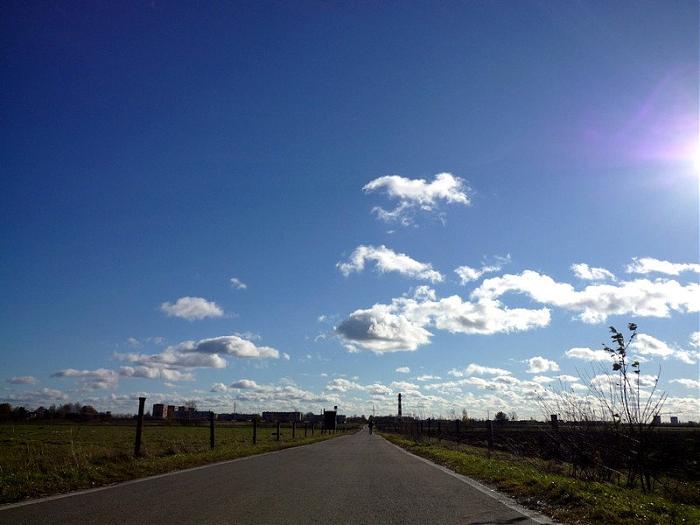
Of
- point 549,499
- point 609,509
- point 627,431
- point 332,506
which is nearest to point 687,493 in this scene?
point 627,431

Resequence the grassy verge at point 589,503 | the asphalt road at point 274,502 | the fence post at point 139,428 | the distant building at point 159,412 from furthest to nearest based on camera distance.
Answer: the distant building at point 159,412, the fence post at point 139,428, the grassy verge at point 589,503, the asphalt road at point 274,502

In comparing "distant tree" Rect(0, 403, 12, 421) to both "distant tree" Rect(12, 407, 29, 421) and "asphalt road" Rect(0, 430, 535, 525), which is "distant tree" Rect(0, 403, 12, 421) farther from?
"asphalt road" Rect(0, 430, 535, 525)

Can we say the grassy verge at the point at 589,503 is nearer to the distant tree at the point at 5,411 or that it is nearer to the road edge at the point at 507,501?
the road edge at the point at 507,501

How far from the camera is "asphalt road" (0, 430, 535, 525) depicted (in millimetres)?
7602

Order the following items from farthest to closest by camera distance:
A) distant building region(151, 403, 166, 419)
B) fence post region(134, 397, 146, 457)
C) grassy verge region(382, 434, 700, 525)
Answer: distant building region(151, 403, 166, 419) → fence post region(134, 397, 146, 457) → grassy verge region(382, 434, 700, 525)

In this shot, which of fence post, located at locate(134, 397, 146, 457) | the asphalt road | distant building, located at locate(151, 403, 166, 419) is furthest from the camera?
distant building, located at locate(151, 403, 166, 419)

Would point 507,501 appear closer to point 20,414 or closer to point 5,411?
point 20,414

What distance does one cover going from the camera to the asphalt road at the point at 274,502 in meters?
7.60

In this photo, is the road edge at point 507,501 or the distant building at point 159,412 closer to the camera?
the road edge at point 507,501

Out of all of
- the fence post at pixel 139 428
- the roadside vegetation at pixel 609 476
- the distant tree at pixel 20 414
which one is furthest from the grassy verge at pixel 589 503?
the distant tree at pixel 20 414

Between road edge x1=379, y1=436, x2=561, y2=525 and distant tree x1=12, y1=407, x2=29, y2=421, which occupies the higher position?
road edge x1=379, y1=436, x2=561, y2=525

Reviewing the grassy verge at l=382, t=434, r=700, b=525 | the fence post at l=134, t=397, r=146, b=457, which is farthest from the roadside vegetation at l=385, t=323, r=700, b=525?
the fence post at l=134, t=397, r=146, b=457

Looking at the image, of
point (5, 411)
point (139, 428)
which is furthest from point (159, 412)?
point (139, 428)

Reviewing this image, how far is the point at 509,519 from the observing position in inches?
308
